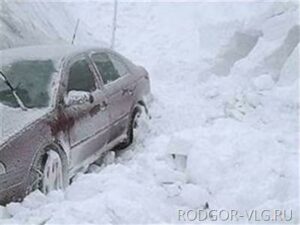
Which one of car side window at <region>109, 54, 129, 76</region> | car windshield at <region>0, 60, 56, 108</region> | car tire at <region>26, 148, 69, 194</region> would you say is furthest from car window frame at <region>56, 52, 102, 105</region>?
car side window at <region>109, 54, 129, 76</region>

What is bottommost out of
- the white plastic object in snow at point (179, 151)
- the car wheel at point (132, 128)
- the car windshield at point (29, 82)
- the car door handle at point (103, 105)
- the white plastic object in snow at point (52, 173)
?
the car wheel at point (132, 128)

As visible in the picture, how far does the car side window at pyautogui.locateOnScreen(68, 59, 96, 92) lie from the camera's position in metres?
7.10

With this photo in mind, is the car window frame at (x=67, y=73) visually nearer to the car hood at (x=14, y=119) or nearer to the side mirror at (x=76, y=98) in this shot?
the side mirror at (x=76, y=98)

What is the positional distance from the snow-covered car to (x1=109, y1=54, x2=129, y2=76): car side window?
0.05 ft

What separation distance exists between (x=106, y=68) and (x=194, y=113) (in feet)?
7.43

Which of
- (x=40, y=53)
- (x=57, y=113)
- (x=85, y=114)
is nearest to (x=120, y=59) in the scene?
(x=40, y=53)

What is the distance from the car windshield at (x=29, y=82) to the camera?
21.6 feet

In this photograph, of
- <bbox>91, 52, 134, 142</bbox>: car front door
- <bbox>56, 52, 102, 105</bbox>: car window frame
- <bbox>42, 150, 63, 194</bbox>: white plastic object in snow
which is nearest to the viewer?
<bbox>42, 150, 63, 194</bbox>: white plastic object in snow

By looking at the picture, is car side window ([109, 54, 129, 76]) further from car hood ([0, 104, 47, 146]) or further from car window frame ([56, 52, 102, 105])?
car hood ([0, 104, 47, 146])

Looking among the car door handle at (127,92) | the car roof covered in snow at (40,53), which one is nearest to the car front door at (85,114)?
the car roof covered in snow at (40,53)

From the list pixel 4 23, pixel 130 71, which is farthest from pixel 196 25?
pixel 130 71

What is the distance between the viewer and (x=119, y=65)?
8.47 m

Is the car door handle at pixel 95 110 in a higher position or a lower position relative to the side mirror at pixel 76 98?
lower

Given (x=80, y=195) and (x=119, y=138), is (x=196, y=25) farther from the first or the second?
(x=80, y=195)
